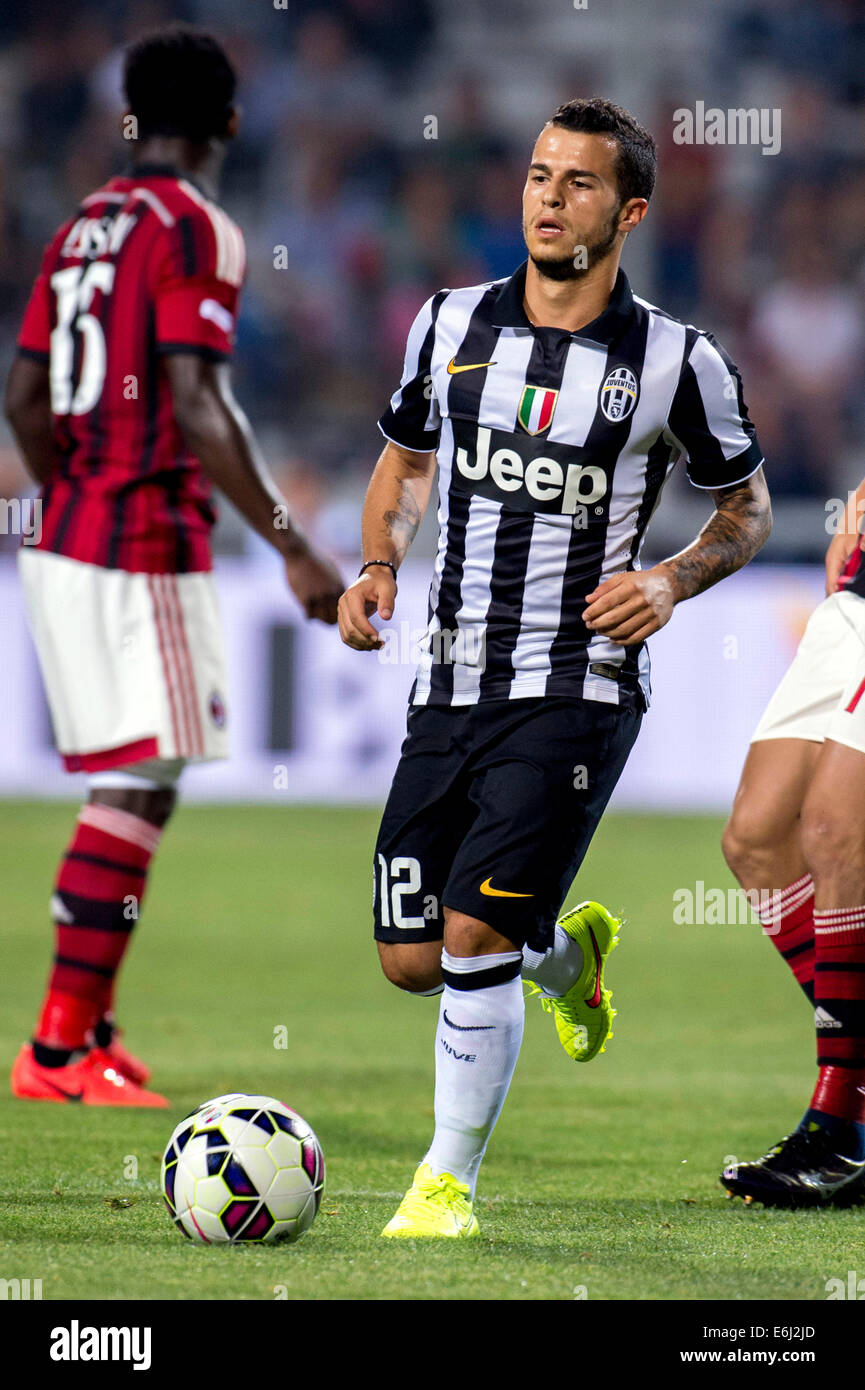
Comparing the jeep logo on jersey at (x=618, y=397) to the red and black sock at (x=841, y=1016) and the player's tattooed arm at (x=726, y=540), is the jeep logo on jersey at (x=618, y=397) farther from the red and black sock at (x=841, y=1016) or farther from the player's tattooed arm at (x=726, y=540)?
the red and black sock at (x=841, y=1016)

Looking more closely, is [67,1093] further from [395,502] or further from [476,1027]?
[395,502]

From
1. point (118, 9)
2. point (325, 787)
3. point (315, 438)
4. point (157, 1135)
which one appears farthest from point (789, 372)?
point (157, 1135)

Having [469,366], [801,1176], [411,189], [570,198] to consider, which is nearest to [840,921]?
[801,1176]

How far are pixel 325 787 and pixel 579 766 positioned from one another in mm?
7600

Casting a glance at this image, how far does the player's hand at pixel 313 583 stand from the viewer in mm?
4957

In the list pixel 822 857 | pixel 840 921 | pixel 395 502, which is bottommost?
pixel 840 921

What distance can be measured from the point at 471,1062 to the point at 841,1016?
1.01 meters

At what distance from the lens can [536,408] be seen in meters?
3.68

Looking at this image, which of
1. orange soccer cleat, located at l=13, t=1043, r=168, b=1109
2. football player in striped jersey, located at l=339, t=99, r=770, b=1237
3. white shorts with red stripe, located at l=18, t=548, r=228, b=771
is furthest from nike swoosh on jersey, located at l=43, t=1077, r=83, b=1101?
football player in striped jersey, located at l=339, t=99, r=770, b=1237

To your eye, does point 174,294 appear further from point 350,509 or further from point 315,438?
point 315,438

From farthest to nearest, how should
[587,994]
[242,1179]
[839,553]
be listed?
[839,553], [587,994], [242,1179]

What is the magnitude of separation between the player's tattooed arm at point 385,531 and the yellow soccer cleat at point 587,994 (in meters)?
0.91

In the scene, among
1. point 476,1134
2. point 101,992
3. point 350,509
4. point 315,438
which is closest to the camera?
point 476,1134

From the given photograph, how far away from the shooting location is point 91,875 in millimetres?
5039
